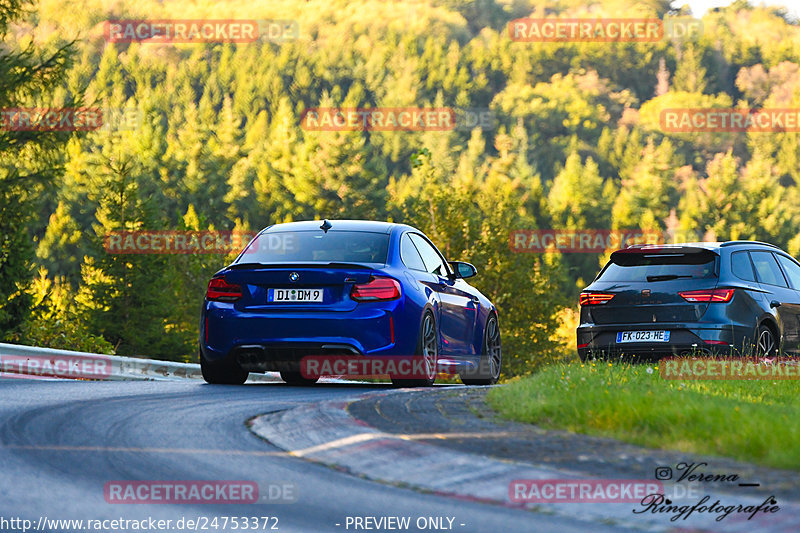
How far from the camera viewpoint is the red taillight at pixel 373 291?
11219mm

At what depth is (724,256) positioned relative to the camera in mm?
13914

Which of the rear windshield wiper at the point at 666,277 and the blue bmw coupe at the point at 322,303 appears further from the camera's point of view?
the rear windshield wiper at the point at 666,277

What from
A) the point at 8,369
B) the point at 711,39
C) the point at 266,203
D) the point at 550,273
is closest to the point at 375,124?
the point at 266,203

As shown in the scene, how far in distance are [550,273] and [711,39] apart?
150m

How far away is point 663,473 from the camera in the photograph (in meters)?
5.73

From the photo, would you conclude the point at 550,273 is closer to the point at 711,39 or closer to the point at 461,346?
the point at 461,346

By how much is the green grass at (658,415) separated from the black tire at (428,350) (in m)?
1.48
